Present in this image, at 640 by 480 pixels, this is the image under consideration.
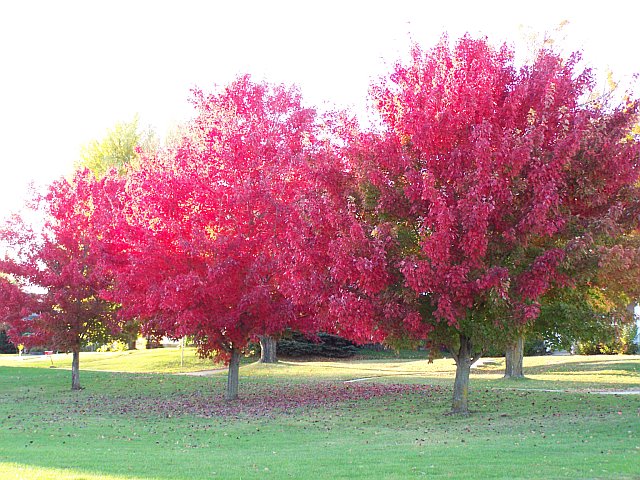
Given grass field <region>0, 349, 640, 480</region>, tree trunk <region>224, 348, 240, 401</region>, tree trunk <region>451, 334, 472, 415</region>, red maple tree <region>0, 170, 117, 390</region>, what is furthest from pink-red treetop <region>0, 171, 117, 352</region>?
tree trunk <region>451, 334, 472, 415</region>

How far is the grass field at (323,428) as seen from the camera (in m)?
9.83

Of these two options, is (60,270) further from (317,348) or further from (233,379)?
(317,348)

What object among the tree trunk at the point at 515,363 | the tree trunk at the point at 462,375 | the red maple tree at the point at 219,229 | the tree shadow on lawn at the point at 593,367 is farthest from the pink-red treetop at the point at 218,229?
the tree shadow on lawn at the point at 593,367

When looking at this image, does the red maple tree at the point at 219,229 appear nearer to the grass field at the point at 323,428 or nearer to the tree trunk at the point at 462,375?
the grass field at the point at 323,428

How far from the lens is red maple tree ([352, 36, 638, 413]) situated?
46.6 feet

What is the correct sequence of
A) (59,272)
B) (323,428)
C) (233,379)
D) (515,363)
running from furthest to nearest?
(515,363) → (59,272) → (233,379) → (323,428)

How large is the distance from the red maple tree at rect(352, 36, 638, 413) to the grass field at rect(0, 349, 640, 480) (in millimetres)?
2548

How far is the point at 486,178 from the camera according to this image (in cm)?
1409

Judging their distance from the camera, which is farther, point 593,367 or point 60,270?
point 593,367

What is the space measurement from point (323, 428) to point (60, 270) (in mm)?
14863

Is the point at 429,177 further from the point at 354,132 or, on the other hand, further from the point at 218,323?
the point at 218,323

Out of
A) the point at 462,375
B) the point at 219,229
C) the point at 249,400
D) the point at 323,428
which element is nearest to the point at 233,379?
the point at 249,400

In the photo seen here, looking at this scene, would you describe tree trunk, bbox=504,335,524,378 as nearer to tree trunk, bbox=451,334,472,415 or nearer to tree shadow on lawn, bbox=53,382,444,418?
tree shadow on lawn, bbox=53,382,444,418

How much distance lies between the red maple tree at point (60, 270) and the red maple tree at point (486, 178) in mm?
14063
